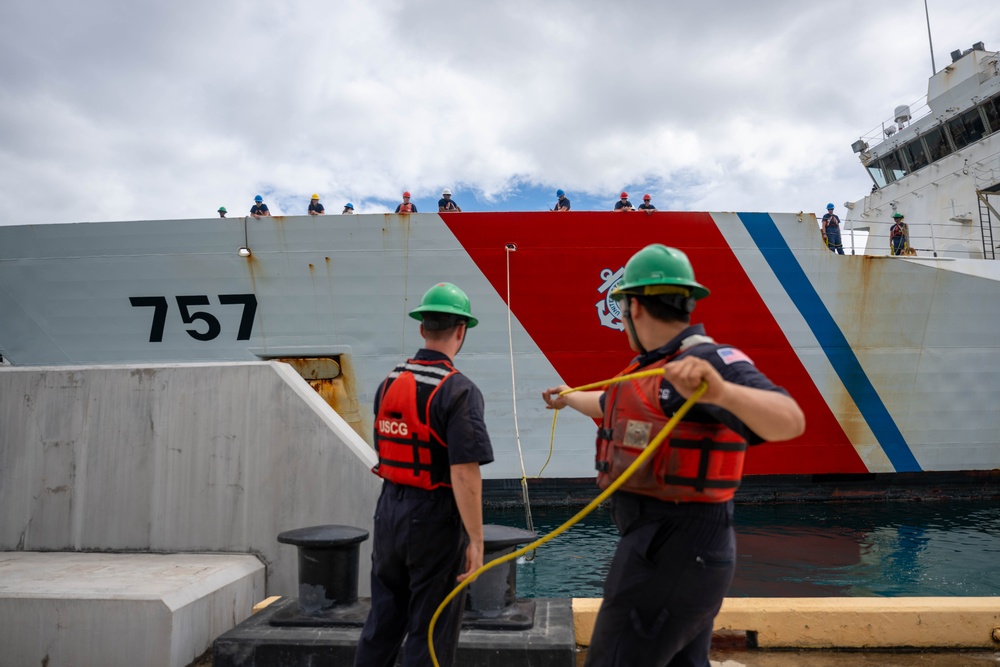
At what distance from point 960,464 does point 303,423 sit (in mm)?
8908

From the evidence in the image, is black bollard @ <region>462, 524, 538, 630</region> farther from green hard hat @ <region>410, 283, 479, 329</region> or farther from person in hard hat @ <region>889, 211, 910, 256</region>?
person in hard hat @ <region>889, 211, 910, 256</region>

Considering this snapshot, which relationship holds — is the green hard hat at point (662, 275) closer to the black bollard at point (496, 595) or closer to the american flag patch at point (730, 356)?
the american flag patch at point (730, 356)

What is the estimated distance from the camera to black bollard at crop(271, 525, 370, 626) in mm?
2533

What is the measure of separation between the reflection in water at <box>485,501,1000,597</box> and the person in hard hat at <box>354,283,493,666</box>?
3796mm

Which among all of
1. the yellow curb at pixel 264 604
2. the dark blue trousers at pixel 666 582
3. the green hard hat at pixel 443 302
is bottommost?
the yellow curb at pixel 264 604

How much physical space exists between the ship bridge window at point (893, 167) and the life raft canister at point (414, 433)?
13804 millimetres

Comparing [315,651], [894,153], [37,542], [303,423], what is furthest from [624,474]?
[894,153]

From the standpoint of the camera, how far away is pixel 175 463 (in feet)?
10.3

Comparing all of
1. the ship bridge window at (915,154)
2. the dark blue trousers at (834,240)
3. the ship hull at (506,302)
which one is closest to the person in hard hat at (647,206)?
the ship hull at (506,302)

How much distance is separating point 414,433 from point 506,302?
5.82m

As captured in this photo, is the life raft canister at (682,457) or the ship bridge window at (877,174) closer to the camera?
the life raft canister at (682,457)

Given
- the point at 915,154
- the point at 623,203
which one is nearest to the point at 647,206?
the point at 623,203

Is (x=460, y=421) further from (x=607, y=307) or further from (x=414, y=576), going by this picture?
(x=607, y=307)

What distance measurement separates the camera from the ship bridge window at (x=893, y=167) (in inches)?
483
